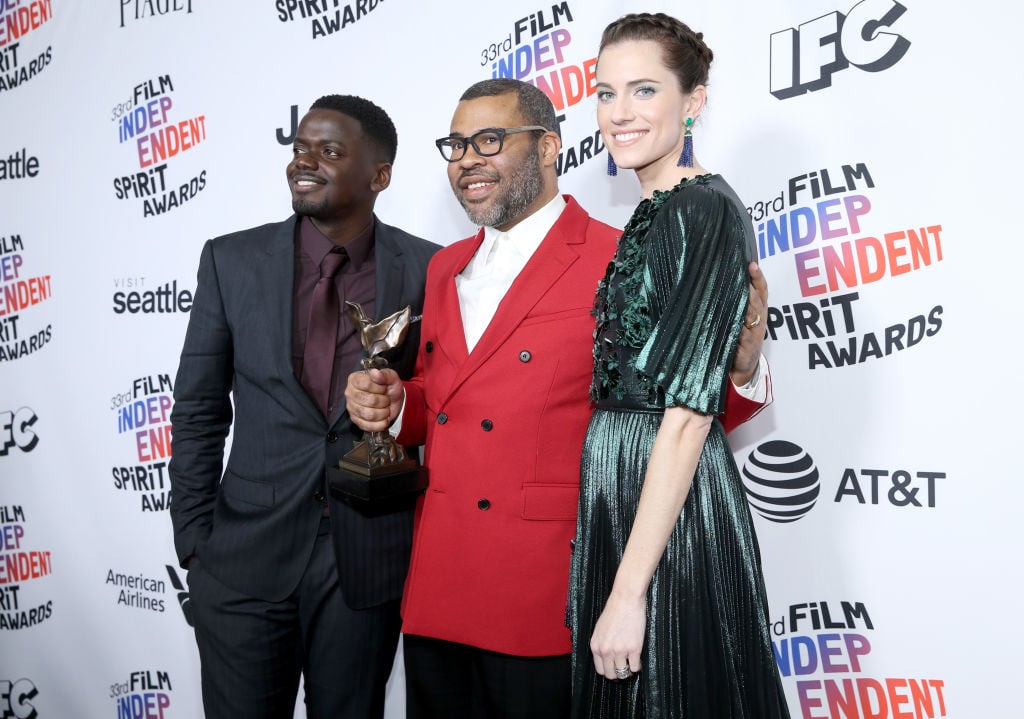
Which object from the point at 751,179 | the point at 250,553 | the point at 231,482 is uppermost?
the point at 751,179

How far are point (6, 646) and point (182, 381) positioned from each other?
87.7 inches

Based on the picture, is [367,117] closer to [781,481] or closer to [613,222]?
[613,222]

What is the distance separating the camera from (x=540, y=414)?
5.04ft

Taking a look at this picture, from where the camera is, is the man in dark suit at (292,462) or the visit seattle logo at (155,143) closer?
A: the man in dark suit at (292,462)

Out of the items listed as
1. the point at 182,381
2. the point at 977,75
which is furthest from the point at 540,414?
the point at 977,75

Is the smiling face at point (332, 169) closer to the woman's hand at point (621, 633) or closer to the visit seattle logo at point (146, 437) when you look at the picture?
the woman's hand at point (621, 633)

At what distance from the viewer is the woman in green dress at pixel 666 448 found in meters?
1.18

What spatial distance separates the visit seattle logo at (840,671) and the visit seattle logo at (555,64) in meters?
1.42

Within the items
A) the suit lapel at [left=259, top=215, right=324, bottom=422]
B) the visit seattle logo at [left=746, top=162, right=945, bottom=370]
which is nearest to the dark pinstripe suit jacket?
the suit lapel at [left=259, top=215, right=324, bottom=422]

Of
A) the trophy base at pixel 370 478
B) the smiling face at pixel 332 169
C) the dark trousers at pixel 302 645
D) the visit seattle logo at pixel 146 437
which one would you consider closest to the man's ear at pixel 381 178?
the smiling face at pixel 332 169

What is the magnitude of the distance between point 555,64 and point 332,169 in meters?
0.83

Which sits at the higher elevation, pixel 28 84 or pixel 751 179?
pixel 28 84

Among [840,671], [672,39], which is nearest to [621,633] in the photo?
[672,39]

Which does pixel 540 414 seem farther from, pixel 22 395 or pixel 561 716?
pixel 22 395
